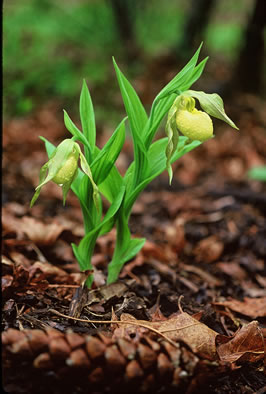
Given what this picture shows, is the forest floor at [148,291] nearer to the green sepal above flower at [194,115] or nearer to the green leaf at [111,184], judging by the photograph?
the green leaf at [111,184]

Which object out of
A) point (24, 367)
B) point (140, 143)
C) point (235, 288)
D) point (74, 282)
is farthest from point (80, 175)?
point (235, 288)

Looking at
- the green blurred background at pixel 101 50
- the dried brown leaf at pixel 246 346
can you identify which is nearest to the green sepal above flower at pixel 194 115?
the dried brown leaf at pixel 246 346

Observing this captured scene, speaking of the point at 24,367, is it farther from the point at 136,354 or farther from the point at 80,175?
the point at 80,175

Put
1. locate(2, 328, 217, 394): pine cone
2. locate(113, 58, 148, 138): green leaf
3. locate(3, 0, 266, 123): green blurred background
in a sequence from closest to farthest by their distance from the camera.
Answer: locate(2, 328, 217, 394): pine cone < locate(113, 58, 148, 138): green leaf < locate(3, 0, 266, 123): green blurred background

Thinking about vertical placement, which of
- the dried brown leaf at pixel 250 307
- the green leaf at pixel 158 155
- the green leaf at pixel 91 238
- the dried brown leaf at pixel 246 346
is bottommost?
the dried brown leaf at pixel 250 307

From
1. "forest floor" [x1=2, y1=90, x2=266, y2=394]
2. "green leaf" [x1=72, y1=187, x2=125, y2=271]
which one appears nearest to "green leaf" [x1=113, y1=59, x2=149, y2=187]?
"green leaf" [x1=72, y1=187, x2=125, y2=271]

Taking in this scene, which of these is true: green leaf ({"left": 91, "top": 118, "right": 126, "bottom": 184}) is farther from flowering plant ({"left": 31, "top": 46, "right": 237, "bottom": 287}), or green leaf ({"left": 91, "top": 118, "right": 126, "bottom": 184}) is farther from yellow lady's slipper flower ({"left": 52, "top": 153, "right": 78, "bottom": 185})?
yellow lady's slipper flower ({"left": 52, "top": 153, "right": 78, "bottom": 185})

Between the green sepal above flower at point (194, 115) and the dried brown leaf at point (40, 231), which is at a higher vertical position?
the green sepal above flower at point (194, 115)
